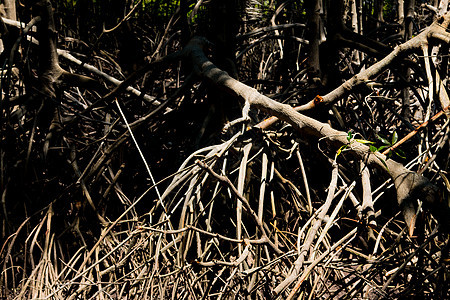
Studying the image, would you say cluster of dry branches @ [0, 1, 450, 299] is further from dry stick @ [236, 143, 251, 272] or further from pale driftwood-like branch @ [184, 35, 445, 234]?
dry stick @ [236, 143, 251, 272]

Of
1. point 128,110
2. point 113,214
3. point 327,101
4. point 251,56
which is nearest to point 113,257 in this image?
point 113,214

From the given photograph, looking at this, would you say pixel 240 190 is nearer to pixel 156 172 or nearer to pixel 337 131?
pixel 337 131

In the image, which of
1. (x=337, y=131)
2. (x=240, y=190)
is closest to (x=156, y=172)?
(x=240, y=190)

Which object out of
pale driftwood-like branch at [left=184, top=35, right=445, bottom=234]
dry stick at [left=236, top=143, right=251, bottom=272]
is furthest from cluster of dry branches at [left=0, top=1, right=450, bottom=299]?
dry stick at [left=236, top=143, right=251, bottom=272]

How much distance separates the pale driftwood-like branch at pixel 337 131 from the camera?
1.94 m

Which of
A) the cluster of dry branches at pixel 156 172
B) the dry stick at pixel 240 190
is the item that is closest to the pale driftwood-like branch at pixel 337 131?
the cluster of dry branches at pixel 156 172

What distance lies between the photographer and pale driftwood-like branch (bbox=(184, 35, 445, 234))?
1936 millimetres

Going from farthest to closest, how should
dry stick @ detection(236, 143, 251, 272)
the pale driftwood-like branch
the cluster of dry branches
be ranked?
the cluster of dry branches < dry stick @ detection(236, 143, 251, 272) < the pale driftwood-like branch

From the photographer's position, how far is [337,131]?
96.1 inches

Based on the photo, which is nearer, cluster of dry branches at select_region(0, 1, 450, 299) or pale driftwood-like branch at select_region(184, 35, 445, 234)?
pale driftwood-like branch at select_region(184, 35, 445, 234)

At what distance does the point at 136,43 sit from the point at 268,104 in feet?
8.22

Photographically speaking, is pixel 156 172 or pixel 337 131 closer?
pixel 337 131

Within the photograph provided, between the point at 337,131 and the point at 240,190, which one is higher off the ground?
the point at 337,131

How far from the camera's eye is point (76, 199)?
3537mm
